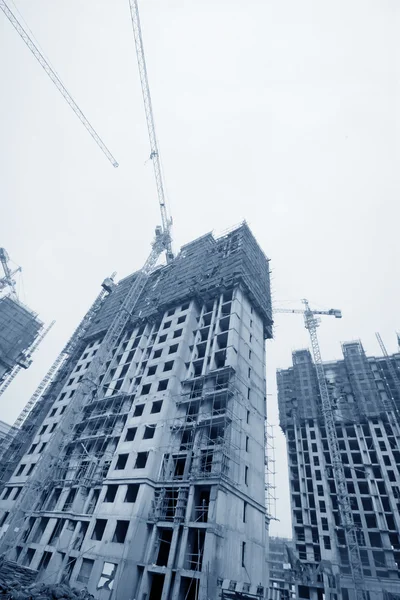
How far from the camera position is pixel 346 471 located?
223ft

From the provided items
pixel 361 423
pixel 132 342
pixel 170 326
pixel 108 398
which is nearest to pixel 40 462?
pixel 108 398

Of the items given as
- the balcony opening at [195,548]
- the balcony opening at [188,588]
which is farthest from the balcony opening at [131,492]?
the balcony opening at [188,588]

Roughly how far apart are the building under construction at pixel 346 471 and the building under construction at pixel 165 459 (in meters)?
37.1

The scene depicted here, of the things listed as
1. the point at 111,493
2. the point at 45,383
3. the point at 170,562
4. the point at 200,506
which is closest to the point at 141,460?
the point at 111,493

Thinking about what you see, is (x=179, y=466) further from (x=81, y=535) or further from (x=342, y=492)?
(x=342, y=492)

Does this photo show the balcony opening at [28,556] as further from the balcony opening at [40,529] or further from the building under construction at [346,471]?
the building under construction at [346,471]

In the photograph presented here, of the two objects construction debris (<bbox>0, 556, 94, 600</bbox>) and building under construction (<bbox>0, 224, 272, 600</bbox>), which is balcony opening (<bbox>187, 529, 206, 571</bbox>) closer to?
building under construction (<bbox>0, 224, 272, 600</bbox>)

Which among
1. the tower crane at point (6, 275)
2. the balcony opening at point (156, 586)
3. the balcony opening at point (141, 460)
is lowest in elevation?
the balcony opening at point (156, 586)

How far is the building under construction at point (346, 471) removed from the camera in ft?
179

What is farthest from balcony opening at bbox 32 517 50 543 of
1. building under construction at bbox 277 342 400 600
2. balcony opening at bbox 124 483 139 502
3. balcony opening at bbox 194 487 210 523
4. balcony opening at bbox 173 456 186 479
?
building under construction at bbox 277 342 400 600

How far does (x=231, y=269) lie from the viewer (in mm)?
49281

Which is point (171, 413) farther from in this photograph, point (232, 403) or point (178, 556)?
point (178, 556)

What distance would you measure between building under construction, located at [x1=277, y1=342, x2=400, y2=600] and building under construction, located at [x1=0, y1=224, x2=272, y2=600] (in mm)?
37101

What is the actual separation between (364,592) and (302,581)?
32.1 ft
